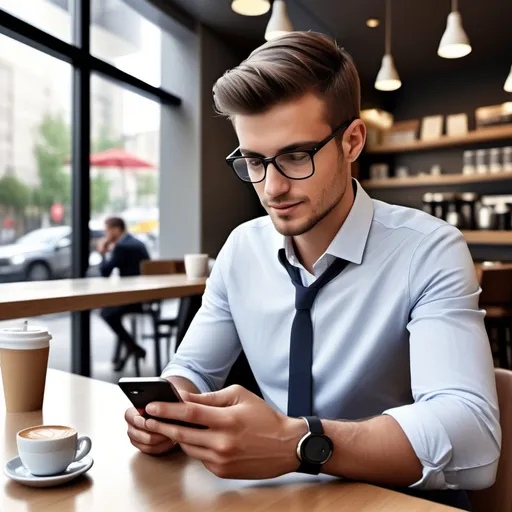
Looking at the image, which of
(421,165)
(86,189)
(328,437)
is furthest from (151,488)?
(421,165)

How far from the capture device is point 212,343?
1.29 meters

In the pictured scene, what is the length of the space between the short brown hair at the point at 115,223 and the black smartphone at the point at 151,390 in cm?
397

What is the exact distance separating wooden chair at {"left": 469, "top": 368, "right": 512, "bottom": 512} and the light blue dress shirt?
0.12m

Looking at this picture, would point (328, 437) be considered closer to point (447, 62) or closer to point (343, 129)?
point (343, 129)

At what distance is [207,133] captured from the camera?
5695mm

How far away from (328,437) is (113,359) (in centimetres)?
414

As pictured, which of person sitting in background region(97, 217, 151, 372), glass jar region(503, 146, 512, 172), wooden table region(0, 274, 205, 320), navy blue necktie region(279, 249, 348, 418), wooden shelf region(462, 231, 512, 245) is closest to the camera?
navy blue necktie region(279, 249, 348, 418)

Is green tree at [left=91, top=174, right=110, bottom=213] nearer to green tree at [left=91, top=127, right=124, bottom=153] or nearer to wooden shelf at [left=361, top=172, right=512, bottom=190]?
green tree at [left=91, top=127, right=124, bottom=153]

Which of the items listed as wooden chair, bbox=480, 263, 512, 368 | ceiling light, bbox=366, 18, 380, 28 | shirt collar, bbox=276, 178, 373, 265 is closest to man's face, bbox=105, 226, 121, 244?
wooden chair, bbox=480, 263, 512, 368

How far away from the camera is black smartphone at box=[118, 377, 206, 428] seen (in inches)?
29.4

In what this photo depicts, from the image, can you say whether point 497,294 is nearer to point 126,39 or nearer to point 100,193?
point 100,193

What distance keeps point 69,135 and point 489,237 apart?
394 cm

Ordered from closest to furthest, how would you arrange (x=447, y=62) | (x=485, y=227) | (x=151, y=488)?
(x=151, y=488)
(x=485, y=227)
(x=447, y=62)

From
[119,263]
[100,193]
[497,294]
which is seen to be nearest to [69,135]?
[100,193]
